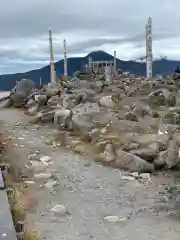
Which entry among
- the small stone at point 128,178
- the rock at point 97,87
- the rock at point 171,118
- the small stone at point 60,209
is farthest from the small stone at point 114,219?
the rock at point 97,87

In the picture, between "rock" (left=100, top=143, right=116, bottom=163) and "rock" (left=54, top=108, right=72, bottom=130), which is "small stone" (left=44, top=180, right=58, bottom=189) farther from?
"rock" (left=54, top=108, right=72, bottom=130)

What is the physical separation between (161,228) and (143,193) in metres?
1.43

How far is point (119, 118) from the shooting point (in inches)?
481

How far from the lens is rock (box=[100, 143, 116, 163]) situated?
29.2 ft

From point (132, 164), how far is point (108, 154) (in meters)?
0.76

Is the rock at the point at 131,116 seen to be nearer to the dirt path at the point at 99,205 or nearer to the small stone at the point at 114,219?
the dirt path at the point at 99,205

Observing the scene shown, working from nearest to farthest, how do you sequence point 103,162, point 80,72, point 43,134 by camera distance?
point 103,162 < point 43,134 < point 80,72

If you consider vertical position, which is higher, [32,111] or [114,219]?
[32,111]

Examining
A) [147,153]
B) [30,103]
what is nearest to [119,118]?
[147,153]

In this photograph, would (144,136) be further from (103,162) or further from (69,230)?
(69,230)

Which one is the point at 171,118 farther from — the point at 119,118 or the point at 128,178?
the point at 128,178

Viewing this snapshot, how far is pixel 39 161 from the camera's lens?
8.99 metres

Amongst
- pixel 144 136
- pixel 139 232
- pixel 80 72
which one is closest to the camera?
pixel 139 232

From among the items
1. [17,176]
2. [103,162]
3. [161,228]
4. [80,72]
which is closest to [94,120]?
[103,162]
